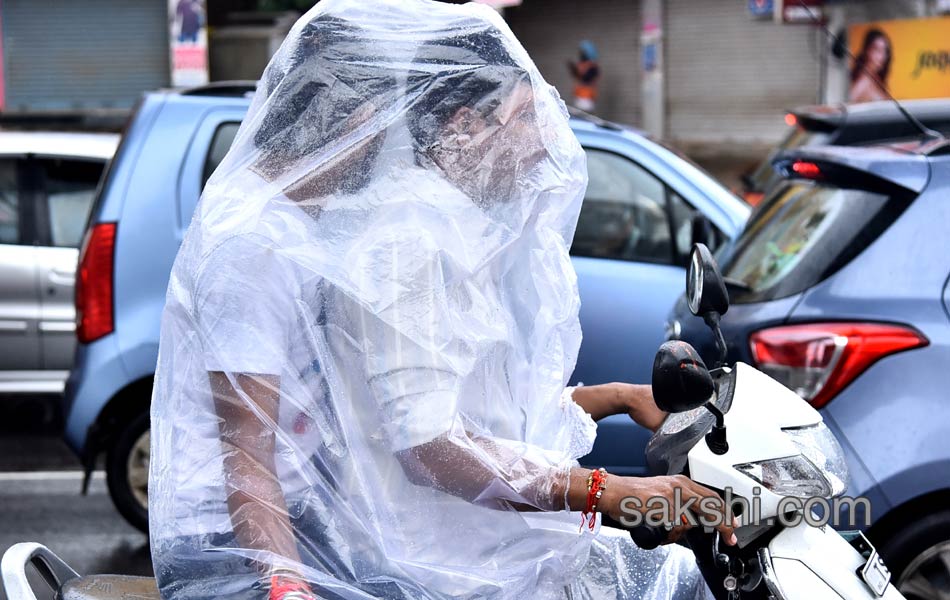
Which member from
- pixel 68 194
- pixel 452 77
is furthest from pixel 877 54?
pixel 452 77

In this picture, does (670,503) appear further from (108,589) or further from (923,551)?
(923,551)

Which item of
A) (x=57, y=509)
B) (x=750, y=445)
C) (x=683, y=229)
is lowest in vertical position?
(x=57, y=509)

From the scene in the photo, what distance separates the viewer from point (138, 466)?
4.79 m

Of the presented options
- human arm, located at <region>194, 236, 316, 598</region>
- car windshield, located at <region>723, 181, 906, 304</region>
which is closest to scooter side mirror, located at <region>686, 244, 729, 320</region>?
human arm, located at <region>194, 236, 316, 598</region>

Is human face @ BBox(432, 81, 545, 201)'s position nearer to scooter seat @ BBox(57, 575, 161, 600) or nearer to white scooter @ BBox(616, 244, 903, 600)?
white scooter @ BBox(616, 244, 903, 600)

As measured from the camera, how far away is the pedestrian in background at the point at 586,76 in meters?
17.3

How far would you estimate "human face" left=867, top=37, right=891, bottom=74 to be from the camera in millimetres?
13984

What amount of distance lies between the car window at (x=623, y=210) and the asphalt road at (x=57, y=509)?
2.25m

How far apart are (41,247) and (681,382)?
5.42 meters

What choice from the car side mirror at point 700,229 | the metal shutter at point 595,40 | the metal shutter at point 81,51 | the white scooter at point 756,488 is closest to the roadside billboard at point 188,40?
the metal shutter at point 81,51

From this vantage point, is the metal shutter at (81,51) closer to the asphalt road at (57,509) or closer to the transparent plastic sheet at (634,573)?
the asphalt road at (57,509)

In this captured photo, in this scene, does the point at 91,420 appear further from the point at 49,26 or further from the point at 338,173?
the point at 49,26

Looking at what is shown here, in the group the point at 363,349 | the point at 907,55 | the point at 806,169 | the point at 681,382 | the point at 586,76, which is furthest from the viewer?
the point at 586,76

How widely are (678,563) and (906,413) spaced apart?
3.99 ft
